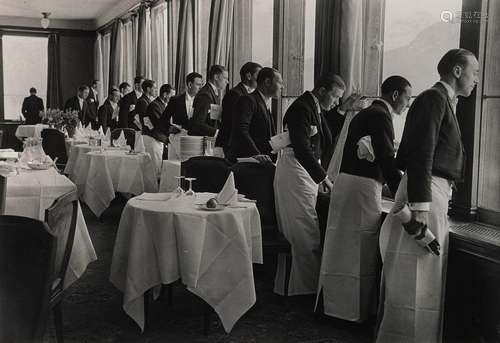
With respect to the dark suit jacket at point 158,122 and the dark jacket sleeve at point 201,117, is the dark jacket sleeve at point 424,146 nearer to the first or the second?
the dark jacket sleeve at point 201,117

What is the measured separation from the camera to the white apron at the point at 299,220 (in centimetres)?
429

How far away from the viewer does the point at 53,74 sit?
1770 centimetres

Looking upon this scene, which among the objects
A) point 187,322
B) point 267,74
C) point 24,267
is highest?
point 267,74

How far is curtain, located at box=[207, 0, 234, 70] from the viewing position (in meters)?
7.71

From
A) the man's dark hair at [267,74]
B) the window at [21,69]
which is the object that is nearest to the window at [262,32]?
the man's dark hair at [267,74]

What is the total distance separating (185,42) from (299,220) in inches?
228

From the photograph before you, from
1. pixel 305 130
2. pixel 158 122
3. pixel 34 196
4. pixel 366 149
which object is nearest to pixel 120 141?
pixel 158 122

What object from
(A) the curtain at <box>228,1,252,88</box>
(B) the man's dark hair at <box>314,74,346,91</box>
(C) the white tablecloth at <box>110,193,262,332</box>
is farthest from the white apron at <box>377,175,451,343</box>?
(A) the curtain at <box>228,1,252,88</box>

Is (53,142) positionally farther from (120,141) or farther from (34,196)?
(34,196)

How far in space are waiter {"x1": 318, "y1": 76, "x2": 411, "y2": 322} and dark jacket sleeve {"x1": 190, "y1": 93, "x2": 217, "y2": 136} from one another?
117 inches

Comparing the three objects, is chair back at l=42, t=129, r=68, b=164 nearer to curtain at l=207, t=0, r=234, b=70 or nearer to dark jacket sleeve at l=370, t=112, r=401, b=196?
curtain at l=207, t=0, r=234, b=70

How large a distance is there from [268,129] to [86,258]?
1.94 meters

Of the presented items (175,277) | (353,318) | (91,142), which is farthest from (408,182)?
(91,142)

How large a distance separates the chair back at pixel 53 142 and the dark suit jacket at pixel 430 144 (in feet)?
22.2
